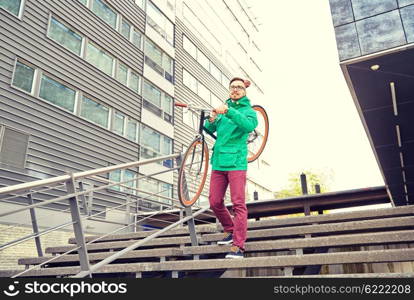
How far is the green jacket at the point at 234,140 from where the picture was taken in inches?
147

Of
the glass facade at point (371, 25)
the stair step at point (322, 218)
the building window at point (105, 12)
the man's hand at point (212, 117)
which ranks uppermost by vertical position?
the building window at point (105, 12)

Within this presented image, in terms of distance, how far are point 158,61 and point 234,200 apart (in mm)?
14519

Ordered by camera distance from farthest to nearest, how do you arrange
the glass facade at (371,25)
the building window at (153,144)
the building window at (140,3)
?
the building window at (140,3), the building window at (153,144), the glass facade at (371,25)

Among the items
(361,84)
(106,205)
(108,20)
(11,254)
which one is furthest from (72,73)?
(361,84)

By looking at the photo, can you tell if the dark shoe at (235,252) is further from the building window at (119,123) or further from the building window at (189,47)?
the building window at (189,47)

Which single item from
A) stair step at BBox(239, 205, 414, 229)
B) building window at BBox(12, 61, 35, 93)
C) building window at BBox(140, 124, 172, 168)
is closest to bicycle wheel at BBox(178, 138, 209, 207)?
stair step at BBox(239, 205, 414, 229)

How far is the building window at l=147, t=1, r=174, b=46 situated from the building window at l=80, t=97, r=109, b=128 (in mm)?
6264

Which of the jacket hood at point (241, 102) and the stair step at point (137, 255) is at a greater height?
the jacket hood at point (241, 102)

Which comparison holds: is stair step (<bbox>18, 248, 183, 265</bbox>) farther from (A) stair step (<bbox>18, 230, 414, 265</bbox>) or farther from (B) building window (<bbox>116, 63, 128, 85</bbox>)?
(B) building window (<bbox>116, 63, 128, 85</bbox>)

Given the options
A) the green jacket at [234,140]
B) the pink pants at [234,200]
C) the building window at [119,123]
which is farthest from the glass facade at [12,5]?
the pink pants at [234,200]

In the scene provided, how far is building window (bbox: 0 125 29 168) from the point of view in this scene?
28.6 ft

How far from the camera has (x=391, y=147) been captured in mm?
6883

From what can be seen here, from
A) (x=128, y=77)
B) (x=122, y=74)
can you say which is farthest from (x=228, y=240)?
(x=128, y=77)

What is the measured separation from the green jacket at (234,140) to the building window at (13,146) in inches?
282
